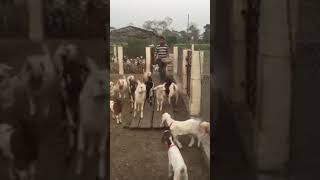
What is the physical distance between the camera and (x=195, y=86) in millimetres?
14312

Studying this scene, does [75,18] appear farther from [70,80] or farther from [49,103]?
[49,103]

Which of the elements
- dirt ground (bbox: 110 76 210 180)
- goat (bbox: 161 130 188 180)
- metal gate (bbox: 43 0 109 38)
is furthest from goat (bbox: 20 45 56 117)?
dirt ground (bbox: 110 76 210 180)

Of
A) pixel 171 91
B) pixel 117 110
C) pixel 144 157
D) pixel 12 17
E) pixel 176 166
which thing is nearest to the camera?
pixel 12 17

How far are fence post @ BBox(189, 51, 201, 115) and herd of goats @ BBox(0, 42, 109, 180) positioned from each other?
10.7m

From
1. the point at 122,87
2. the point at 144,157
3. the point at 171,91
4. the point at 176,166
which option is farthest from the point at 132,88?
the point at 176,166

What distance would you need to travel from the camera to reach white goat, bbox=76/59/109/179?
3.70 metres

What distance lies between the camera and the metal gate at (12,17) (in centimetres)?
357

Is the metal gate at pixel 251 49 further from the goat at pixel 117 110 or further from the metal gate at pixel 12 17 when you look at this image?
the goat at pixel 117 110

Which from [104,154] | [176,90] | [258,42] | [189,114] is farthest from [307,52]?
[176,90]

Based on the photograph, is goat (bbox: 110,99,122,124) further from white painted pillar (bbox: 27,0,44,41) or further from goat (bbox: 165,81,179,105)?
white painted pillar (bbox: 27,0,44,41)

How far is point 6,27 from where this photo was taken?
357 cm

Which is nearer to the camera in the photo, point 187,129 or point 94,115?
point 94,115

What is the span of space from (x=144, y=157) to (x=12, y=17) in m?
7.48

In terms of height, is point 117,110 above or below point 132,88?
below
